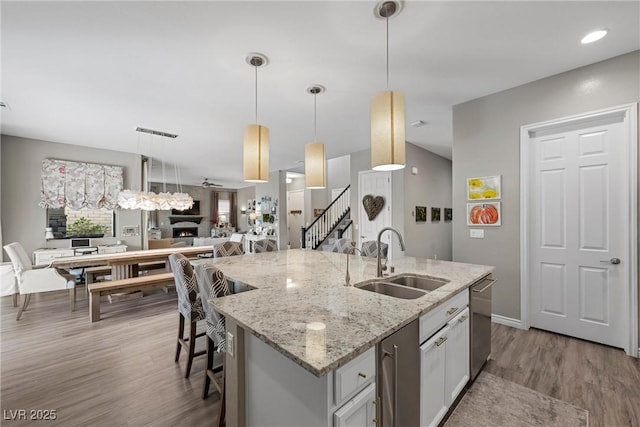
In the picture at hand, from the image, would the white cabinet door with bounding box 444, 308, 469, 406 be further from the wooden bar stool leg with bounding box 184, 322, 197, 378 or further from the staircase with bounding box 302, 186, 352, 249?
the staircase with bounding box 302, 186, 352, 249

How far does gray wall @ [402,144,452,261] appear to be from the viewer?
17.6 ft

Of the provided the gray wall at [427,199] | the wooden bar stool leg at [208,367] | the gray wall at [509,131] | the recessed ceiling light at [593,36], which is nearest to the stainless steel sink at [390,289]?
the wooden bar stool leg at [208,367]

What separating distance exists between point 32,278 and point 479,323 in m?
5.72

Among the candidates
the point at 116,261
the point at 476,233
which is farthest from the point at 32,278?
the point at 476,233

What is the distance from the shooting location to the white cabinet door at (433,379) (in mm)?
1349

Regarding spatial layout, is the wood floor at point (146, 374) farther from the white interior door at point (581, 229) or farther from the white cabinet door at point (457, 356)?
the white cabinet door at point (457, 356)

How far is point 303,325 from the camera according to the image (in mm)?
1121

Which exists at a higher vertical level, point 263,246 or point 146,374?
point 263,246

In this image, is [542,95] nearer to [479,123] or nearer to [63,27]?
[479,123]

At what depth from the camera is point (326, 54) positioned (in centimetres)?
238

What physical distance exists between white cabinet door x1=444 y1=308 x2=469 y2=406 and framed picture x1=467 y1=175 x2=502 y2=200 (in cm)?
198

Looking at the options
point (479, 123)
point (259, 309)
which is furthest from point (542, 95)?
point (259, 309)

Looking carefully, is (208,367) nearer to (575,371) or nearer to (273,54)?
(273,54)

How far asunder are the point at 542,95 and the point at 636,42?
2.34ft
